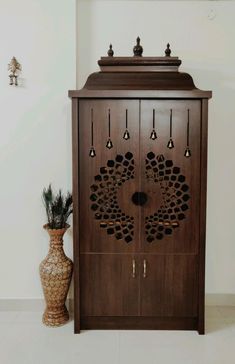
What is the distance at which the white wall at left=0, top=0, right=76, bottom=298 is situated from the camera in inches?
112

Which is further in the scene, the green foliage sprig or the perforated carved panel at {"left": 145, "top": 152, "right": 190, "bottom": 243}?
the green foliage sprig

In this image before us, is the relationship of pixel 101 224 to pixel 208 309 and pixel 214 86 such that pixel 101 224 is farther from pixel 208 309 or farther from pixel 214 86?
pixel 214 86

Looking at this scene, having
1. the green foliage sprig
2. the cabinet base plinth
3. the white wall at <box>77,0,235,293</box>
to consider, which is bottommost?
the cabinet base plinth

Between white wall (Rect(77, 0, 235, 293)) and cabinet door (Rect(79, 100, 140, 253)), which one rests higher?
white wall (Rect(77, 0, 235, 293))

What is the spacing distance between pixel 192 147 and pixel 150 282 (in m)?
1.03

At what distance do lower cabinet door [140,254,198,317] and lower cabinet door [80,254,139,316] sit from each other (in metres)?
0.07

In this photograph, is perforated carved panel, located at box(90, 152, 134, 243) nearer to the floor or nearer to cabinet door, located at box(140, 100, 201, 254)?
cabinet door, located at box(140, 100, 201, 254)

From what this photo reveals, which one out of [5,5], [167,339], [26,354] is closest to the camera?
[26,354]

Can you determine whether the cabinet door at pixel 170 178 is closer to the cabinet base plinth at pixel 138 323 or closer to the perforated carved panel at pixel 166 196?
the perforated carved panel at pixel 166 196

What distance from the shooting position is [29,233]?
2979mm

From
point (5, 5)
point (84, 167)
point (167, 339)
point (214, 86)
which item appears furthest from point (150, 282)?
point (5, 5)

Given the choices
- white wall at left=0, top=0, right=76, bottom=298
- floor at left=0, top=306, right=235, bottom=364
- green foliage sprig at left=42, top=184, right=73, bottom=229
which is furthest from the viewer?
white wall at left=0, top=0, right=76, bottom=298

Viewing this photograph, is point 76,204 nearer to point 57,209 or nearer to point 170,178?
point 57,209

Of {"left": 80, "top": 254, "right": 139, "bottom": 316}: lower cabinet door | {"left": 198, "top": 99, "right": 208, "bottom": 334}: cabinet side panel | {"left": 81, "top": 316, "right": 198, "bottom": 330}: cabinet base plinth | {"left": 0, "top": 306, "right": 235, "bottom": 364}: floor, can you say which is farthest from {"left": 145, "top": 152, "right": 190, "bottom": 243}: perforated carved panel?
{"left": 0, "top": 306, "right": 235, "bottom": 364}: floor
